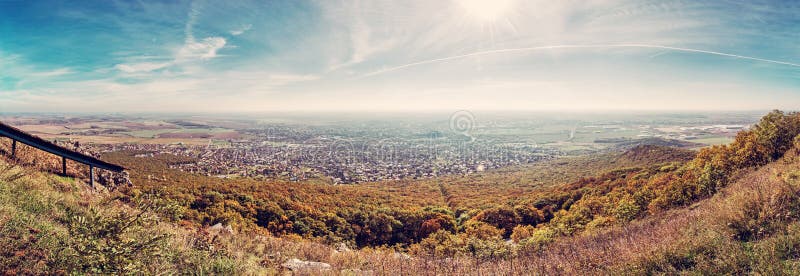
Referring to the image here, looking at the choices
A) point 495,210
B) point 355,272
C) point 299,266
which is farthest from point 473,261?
point 495,210

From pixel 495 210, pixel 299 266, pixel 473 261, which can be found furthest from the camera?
pixel 495 210

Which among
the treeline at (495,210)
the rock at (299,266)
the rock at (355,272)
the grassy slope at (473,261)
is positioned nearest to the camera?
the grassy slope at (473,261)

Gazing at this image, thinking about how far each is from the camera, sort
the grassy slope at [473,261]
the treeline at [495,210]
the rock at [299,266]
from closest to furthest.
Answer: the grassy slope at [473,261]
the rock at [299,266]
the treeline at [495,210]

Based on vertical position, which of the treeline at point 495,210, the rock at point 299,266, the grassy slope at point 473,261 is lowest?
the treeline at point 495,210

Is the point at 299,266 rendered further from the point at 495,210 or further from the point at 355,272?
the point at 495,210

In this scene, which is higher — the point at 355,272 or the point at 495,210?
the point at 355,272

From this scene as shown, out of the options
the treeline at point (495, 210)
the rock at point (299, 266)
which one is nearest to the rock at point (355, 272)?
the rock at point (299, 266)

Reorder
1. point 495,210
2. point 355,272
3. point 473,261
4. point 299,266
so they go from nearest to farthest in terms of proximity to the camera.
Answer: point 355,272 → point 299,266 → point 473,261 → point 495,210

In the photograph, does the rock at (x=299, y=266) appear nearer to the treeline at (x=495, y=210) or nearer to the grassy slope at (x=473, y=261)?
the grassy slope at (x=473, y=261)

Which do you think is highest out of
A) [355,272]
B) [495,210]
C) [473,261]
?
[355,272]

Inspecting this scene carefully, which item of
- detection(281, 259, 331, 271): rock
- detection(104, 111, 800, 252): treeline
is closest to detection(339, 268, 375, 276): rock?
detection(281, 259, 331, 271): rock

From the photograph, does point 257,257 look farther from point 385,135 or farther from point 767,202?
point 385,135

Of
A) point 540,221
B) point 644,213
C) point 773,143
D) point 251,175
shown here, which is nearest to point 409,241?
point 540,221
